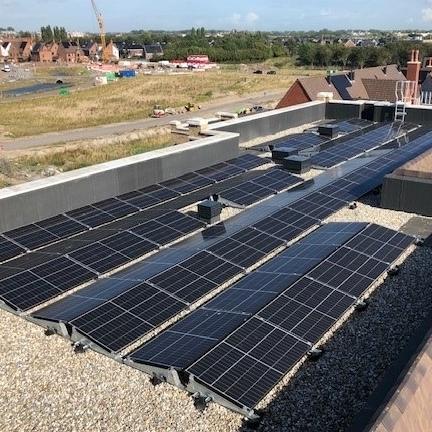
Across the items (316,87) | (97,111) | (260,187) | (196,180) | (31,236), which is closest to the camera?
(31,236)

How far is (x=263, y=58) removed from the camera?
545 feet

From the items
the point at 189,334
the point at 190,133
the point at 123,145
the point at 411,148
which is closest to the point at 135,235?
the point at 189,334

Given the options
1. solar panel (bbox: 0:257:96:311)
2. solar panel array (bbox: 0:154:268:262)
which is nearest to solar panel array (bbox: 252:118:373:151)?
solar panel array (bbox: 0:154:268:262)

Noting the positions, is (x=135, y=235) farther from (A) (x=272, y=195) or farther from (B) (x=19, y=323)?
(A) (x=272, y=195)

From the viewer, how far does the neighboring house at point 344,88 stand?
42.7m

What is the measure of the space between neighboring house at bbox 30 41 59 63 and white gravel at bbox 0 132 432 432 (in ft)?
654

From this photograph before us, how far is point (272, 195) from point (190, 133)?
26.7ft

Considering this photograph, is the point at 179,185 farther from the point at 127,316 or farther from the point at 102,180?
the point at 127,316

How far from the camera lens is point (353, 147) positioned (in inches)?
1191

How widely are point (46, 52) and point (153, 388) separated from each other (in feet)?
669

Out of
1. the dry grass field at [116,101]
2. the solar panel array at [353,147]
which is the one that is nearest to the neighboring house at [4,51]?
the dry grass field at [116,101]

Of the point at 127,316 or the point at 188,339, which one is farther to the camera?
the point at 127,316

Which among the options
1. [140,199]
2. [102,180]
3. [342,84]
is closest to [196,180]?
[140,199]

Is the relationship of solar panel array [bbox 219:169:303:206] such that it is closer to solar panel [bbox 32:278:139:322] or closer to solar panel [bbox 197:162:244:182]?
solar panel [bbox 197:162:244:182]
